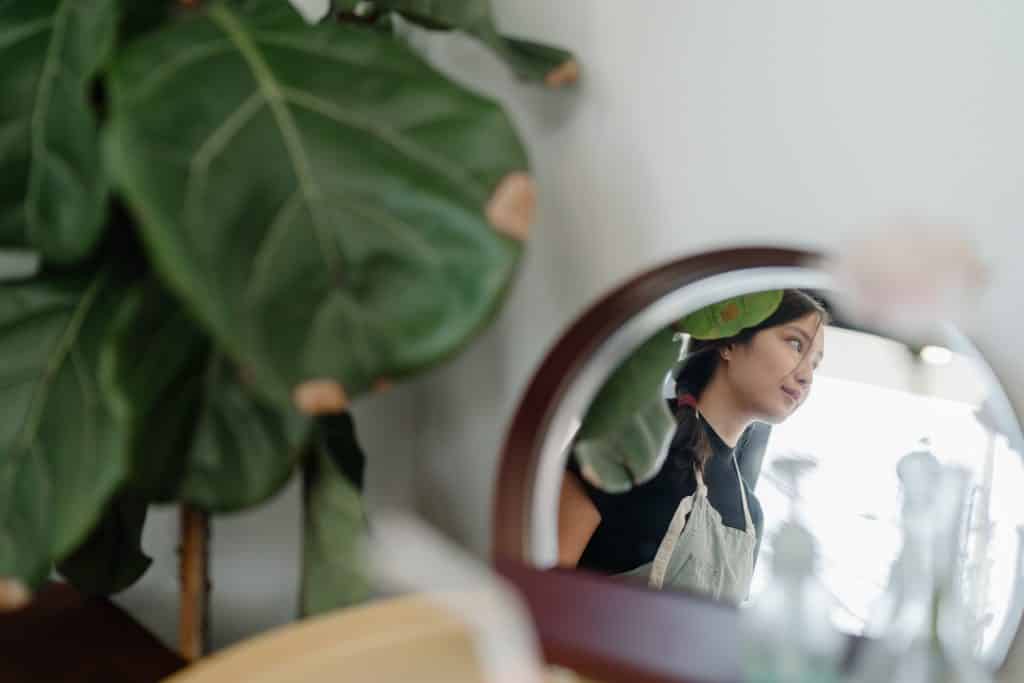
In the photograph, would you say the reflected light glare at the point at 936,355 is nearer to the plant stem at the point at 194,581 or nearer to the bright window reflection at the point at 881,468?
the bright window reflection at the point at 881,468

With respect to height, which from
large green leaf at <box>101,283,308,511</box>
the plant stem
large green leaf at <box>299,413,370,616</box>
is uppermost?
large green leaf at <box>101,283,308,511</box>

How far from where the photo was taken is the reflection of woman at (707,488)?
1.77 feet

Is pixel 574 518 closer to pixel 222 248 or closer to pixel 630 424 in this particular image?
pixel 630 424

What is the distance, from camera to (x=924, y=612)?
0.40 m

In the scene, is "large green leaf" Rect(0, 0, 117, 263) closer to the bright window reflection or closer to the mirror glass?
the mirror glass

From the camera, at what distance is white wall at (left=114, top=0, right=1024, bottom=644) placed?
500 millimetres

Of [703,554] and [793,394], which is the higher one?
[793,394]

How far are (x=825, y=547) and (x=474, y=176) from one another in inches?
12.2

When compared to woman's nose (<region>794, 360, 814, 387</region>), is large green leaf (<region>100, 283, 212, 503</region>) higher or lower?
lower

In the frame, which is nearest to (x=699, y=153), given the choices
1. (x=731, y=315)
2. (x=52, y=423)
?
(x=731, y=315)

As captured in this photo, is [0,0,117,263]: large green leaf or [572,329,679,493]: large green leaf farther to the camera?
[572,329,679,493]: large green leaf

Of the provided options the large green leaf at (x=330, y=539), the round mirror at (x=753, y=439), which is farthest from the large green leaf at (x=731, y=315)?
the large green leaf at (x=330, y=539)

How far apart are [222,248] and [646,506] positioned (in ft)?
1.13

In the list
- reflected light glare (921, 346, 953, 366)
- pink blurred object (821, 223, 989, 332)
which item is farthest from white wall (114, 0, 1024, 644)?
pink blurred object (821, 223, 989, 332)
